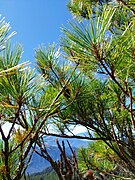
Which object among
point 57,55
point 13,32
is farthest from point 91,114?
point 13,32

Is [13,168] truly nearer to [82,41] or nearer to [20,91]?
[20,91]

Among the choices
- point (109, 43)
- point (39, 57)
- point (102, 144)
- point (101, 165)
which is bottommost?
point (101, 165)

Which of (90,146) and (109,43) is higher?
(109,43)

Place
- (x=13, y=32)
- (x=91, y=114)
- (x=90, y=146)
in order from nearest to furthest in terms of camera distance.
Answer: (x=13, y=32) → (x=91, y=114) → (x=90, y=146)

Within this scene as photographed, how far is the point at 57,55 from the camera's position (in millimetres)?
1103

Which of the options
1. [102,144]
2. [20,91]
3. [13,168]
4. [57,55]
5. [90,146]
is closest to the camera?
[20,91]

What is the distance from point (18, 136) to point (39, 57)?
493mm

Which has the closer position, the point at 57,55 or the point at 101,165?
the point at 57,55

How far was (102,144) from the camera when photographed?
1710 millimetres

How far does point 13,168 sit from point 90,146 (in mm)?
1083

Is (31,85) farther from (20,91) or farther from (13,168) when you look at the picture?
(13,168)

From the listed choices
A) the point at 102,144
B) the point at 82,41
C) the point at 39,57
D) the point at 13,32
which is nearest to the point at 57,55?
the point at 39,57

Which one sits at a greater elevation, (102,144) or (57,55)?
(57,55)

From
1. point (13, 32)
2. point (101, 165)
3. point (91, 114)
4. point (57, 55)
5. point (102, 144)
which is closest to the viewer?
point (13, 32)
